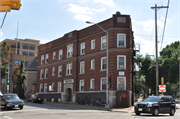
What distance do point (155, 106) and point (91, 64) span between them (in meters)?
17.7

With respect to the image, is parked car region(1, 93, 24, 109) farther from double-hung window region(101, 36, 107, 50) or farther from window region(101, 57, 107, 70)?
double-hung window region(101, 36, 107, 50)

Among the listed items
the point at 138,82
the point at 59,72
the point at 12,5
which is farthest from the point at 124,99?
the point at 12,5

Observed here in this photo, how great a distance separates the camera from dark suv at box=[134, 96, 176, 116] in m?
18.0

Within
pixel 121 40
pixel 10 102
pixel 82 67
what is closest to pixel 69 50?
pixel 82 67

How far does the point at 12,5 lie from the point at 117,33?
24892mm

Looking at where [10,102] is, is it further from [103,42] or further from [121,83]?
[103,42]

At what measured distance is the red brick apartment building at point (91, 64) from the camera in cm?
3066

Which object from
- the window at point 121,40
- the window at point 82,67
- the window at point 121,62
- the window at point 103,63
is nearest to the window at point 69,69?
the window at point 82,67

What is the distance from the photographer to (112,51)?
3116cm

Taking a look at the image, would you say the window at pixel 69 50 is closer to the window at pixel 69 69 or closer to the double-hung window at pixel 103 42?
the window at pixel 69 69

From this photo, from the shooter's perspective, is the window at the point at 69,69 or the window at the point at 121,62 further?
the window at the point at 69,69

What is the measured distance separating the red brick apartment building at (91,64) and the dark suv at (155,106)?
10.4 metres

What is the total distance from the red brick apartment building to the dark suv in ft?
34.2

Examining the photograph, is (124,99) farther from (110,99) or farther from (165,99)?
(165,99)
